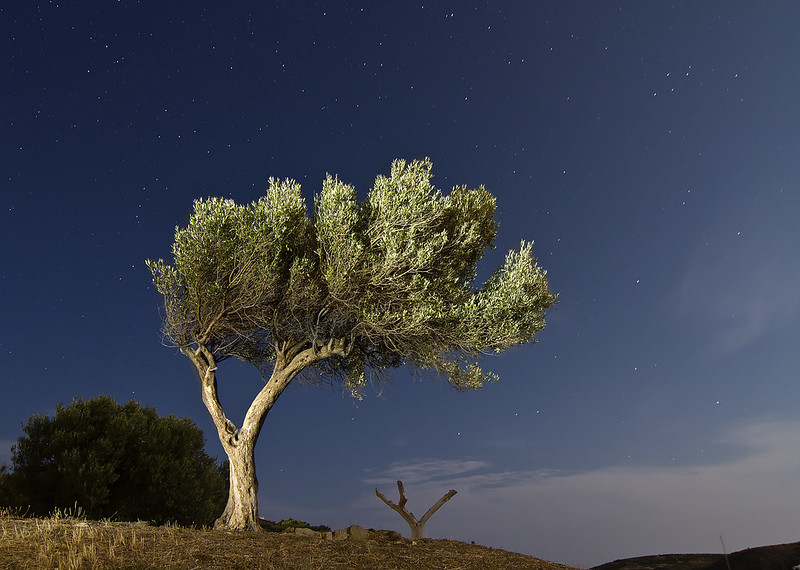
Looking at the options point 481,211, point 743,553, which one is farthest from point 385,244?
point 743,553

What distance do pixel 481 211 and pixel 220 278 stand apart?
37.8 feet

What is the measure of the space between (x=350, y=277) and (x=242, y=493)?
29.6 feet

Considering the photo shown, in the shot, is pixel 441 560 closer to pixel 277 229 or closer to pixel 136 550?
pixel 136 550

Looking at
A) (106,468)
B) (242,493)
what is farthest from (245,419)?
(106,468)

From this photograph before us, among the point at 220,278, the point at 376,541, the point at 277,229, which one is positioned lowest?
the point at 376,541

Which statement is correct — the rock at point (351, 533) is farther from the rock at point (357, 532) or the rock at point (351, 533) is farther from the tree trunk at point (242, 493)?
the tree trunk at point (242, 493)

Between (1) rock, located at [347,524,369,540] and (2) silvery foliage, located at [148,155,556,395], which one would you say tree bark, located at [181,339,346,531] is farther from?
(1) rock, located at [347,524,369,540]

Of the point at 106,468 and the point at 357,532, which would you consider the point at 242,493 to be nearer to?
the point at 357,532

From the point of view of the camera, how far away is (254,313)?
2217cm

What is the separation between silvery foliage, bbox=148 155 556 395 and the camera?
2044 cm

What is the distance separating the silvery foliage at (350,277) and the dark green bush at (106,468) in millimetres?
12051

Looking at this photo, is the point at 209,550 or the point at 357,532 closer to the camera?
the point at 209,550

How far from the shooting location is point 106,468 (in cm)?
2867

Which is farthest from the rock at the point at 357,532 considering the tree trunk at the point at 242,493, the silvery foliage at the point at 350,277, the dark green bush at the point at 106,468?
the dark green bush at the point at 106,468
